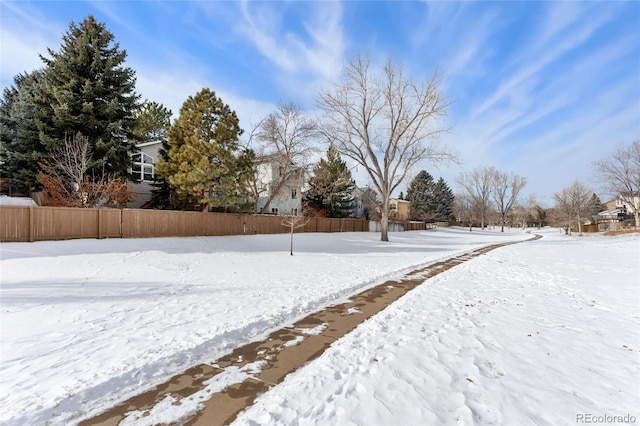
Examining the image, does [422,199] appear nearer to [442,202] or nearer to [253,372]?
[442,202]

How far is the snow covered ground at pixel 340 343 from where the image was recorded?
113 inches

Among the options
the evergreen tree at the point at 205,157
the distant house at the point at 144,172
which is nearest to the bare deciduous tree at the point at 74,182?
the evergreen tree at the point at 205,157

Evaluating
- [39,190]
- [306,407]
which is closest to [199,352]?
[306,407]

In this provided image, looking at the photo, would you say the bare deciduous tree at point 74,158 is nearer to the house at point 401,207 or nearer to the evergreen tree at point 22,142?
the evergreen tree at point 22,142

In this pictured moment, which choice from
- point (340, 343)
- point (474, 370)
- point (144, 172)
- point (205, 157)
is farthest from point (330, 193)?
point (474, 370)

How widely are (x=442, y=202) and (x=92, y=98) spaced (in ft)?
183

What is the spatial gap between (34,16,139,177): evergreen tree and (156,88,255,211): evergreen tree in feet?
8.63

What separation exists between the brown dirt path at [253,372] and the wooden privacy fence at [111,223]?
12022 mm

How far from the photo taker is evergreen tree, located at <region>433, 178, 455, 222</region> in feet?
188

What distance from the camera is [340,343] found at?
4.37 meters

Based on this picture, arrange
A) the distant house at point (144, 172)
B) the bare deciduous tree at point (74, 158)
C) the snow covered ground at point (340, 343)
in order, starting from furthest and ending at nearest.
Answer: the distant house at point (144, 172)
the bare deciduous tree at point (74, 158)
the snow covered ground at point (340, 343)

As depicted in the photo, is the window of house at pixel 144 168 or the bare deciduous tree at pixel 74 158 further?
the window of house at pixel 144 168

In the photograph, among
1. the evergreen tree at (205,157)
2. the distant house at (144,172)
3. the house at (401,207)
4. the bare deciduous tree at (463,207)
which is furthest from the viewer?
the bare deciduous tree at (463,207)

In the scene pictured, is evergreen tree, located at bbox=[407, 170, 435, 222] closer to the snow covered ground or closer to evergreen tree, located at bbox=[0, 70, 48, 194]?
the snow covered ground
